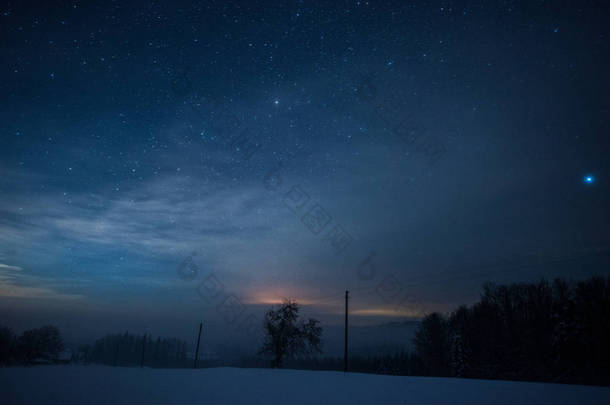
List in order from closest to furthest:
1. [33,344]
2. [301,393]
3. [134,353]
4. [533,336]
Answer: [301,393], [533,336], [33,344], [134,353]

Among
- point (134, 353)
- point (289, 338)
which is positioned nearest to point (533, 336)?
point (289, 338)

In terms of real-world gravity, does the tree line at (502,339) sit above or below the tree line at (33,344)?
above

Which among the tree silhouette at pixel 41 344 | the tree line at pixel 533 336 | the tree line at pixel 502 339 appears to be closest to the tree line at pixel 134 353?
the tree silhouette at pixel 41 344

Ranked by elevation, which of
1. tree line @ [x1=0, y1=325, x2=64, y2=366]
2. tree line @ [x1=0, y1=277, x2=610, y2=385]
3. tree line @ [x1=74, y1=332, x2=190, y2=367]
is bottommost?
tree line @ [x1=74, y1=332, x2=190, y2=367]

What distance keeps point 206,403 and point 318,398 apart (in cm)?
366

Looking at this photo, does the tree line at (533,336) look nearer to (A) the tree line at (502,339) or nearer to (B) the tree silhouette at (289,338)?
(A) the tree line at (502,339)

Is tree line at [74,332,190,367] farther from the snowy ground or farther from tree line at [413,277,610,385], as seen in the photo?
the snowy ground

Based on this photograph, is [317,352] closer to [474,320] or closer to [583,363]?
[474,320]

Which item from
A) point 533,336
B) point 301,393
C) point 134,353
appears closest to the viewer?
point 301,393

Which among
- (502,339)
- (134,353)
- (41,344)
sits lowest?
(134,353)

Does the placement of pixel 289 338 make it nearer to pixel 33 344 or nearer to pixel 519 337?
pixel 519 337

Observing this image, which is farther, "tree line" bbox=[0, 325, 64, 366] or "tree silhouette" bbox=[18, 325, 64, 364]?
"tree silhouette" bbox=[18, 325, 64, 364]

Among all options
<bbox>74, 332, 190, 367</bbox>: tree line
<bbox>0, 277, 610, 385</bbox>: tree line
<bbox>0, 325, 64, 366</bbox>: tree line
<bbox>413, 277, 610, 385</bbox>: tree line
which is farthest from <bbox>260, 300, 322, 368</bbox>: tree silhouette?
<bbox>74, 332, 190, 367</bbox>: tree line

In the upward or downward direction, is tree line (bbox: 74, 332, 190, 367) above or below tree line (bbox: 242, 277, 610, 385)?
below
